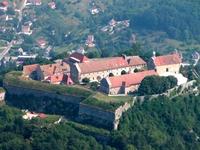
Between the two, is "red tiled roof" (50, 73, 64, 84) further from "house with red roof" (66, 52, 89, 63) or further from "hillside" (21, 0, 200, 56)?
"hillside" (21, 0, 200, 56)

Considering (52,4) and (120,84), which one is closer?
(120,84)

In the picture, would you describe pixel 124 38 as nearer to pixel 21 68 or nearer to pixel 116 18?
pixel 116 18

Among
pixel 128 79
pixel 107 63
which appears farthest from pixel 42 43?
pixel 128 79

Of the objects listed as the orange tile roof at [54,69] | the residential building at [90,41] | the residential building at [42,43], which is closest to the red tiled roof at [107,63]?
the orange tile roof at [54,69]

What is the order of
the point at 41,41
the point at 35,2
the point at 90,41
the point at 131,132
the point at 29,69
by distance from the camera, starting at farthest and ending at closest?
the point at 35,2 → the point at 90,41 → the point at 41,41 → the point at 29,69 → the point at 131,132

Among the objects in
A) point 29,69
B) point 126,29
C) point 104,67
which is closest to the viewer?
point 104,67

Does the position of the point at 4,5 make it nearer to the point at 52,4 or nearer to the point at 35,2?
the point at 35,2

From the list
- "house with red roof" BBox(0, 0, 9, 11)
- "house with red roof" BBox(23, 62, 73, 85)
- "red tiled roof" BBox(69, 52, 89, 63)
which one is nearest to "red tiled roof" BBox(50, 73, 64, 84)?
"house with red roof" BBox(23, 62, 73, 85)
